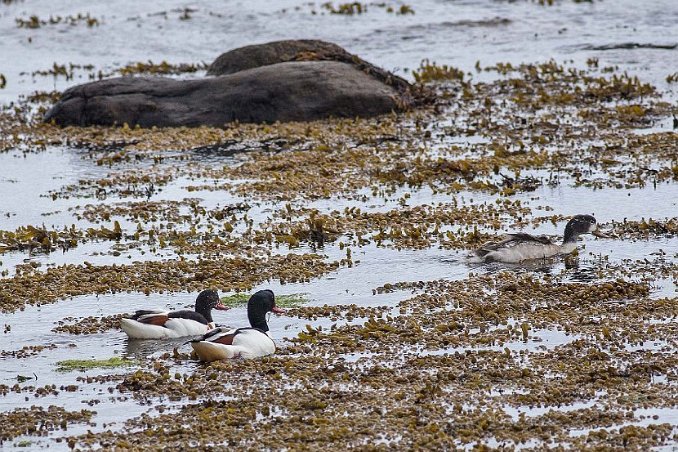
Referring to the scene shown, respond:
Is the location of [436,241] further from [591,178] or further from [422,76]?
[422,76]

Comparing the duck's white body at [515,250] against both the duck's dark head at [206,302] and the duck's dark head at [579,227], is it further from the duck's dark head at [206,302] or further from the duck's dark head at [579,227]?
the duck's dark head at [206,302]

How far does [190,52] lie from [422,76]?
392 inches

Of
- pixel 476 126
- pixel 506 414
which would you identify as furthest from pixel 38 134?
pixel 506 414

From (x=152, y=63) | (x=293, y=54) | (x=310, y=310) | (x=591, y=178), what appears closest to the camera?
(x=310, y=310)

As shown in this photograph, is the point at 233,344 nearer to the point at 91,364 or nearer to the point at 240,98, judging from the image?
the point at 91,364

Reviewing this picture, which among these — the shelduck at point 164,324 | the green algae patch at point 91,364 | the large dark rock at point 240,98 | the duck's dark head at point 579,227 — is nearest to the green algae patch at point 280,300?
the shelduck at point 164,324

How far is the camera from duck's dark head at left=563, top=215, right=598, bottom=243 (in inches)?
623

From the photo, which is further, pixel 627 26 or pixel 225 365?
pixel 627 26

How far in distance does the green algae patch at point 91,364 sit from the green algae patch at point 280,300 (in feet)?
7.24

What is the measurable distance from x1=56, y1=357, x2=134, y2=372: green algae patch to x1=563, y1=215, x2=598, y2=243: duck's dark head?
617 centimetres

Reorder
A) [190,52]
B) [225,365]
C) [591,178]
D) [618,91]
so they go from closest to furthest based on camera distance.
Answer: [225,365]
[591,178]
[618,91]
[190,52]

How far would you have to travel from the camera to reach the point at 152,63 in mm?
34344

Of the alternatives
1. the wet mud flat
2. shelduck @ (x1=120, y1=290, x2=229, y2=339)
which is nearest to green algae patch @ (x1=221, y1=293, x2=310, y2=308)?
the wet mud flat

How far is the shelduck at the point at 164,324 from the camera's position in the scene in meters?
12.7
